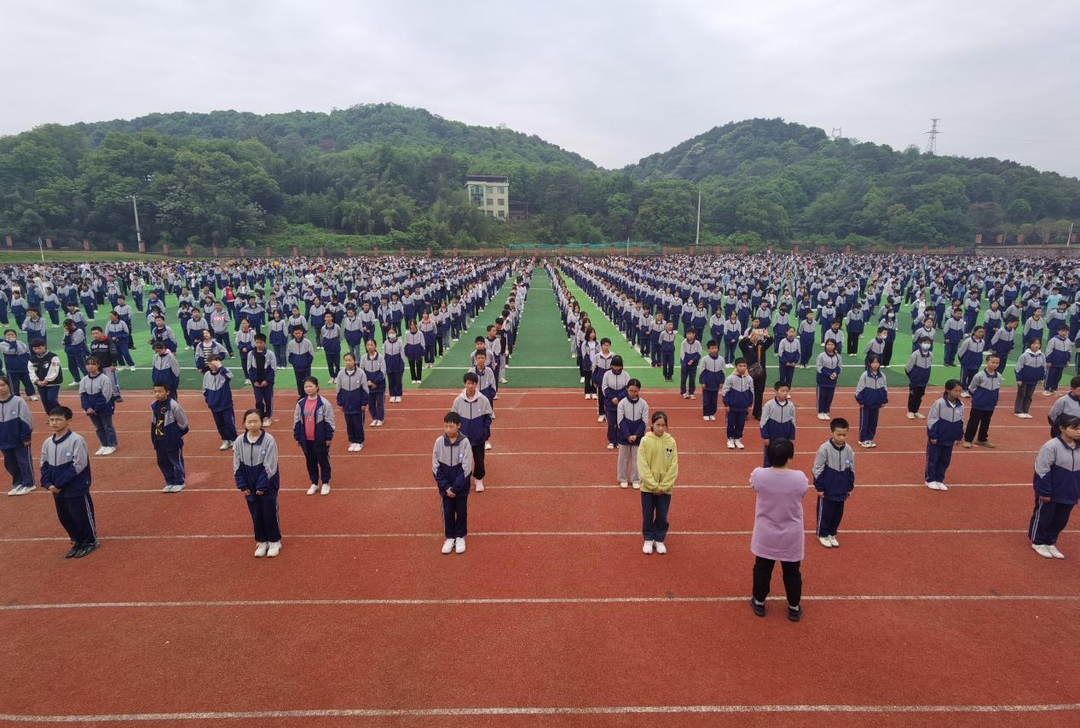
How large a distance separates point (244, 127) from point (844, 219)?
115281 millimetres

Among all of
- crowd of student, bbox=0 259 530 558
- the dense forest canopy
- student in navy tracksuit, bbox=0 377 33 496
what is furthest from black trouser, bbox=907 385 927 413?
the dense forest canopy

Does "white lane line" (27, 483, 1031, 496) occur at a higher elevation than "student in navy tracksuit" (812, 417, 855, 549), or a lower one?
lower

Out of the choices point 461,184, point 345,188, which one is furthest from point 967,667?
point 461,184

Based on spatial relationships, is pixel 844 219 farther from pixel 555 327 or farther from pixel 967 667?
pixel 967 667

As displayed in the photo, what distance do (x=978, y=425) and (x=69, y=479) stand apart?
13265 millimetres

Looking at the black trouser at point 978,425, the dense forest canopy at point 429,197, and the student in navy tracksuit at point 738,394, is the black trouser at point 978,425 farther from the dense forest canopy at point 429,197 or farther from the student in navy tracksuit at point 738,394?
the dense forest canopy at point 429,197

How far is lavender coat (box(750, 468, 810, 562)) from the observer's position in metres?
4.69

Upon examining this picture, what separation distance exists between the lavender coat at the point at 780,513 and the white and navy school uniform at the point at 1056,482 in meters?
3.39

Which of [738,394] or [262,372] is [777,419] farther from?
[262,372]

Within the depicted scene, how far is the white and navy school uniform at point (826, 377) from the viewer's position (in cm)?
1066

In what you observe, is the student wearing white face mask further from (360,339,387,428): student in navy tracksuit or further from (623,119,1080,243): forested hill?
(623,119,1080,243): forested hill

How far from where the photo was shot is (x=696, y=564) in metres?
6.10

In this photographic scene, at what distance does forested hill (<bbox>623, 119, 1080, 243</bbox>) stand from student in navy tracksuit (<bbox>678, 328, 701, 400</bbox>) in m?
72.0

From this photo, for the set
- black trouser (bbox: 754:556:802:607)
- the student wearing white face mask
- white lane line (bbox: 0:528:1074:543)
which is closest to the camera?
black trouser (bbox: 754:556:802:607)
